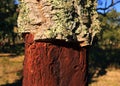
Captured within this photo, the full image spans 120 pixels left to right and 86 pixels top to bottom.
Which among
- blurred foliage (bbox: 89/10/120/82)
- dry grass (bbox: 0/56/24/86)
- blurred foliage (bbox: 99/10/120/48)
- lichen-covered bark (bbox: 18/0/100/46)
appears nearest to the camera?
lichen-covered bark (bbox: 18/0/100/46)

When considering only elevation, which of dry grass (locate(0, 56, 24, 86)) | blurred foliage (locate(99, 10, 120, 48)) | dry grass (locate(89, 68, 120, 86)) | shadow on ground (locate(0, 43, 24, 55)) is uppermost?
blurred foliage (locate(99, 10, 120, 48))

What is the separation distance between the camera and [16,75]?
56.7 ft

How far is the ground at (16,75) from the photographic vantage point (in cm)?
1622

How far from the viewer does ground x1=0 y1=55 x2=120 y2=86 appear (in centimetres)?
1622

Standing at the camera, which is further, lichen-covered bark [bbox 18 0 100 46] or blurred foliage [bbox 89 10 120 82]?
blurred foliage [bbox 89 10 120 82]

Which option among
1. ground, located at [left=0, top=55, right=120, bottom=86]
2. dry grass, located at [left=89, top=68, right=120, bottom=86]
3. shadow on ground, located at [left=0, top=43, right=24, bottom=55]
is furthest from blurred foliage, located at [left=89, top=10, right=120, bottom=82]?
shadow on ground, located at [left=0, top=43, right=24, bottom=55]

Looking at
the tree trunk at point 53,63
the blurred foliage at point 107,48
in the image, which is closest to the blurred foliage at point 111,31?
the blurred foliage at point 107,48

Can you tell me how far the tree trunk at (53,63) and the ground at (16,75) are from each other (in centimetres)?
1284

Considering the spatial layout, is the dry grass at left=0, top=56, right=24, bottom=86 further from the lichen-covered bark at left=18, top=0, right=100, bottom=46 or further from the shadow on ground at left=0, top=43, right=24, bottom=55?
the lichen-covered bark at left=18, top=0, right=100, bottom=46

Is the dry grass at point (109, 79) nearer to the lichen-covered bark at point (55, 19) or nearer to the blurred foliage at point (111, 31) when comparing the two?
the blurred foliage at point (111, 31)

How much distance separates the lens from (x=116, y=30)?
73.2 ft

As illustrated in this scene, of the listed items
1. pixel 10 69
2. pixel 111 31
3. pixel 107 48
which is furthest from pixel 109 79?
pixel 107 48

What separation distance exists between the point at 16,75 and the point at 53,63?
14640mm

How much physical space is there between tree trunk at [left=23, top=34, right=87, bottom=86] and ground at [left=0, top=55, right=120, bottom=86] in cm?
1284
